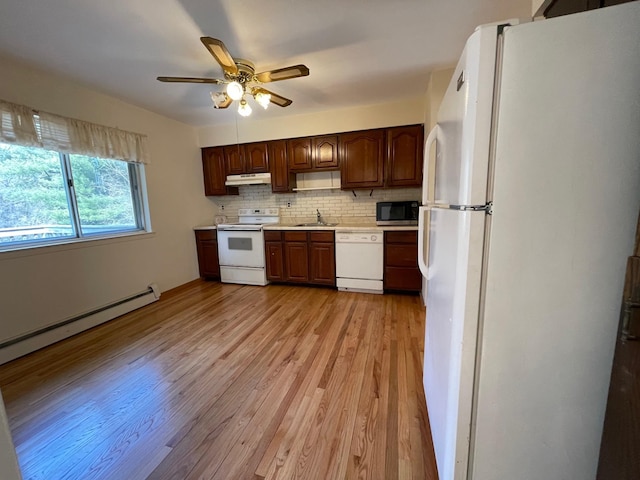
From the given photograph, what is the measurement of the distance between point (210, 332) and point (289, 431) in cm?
145

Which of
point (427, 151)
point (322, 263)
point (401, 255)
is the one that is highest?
point (427, 151)

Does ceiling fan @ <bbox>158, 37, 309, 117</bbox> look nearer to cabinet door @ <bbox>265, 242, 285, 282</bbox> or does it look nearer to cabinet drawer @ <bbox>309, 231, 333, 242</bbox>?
cabinet drawer @ <bbox>309, 231, 333, 242</bbox>

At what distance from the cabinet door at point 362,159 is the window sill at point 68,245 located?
279 cm

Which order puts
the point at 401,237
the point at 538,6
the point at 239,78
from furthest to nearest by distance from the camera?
1. the point at 401,237
2. the point at 239,78
3. the point at 538,6

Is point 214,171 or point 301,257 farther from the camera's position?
point 214,171

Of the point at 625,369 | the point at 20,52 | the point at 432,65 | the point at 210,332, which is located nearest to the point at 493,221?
the point at 625,369

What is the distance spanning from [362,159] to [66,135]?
10.5 ft

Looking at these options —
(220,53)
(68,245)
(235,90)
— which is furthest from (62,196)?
(220,53)

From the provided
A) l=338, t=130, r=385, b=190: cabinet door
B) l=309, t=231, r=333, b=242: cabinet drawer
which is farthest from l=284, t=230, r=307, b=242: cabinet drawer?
l=338, t=130, r=385, b=190: cabinet door

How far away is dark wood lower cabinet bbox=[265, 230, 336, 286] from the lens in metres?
3.54

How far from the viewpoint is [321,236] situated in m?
3.53

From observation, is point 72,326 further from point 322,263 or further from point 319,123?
point 319,123

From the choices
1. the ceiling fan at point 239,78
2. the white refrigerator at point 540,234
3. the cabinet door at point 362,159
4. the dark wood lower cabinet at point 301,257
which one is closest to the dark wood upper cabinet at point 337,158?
the cabinet door at point 362,159

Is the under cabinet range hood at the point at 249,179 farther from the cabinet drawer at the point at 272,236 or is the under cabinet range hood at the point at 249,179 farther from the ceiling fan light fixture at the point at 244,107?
the ceiling fan light fixture at the point at 244,107
